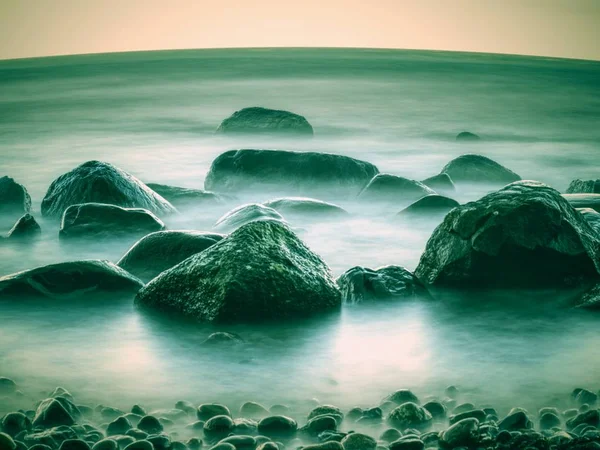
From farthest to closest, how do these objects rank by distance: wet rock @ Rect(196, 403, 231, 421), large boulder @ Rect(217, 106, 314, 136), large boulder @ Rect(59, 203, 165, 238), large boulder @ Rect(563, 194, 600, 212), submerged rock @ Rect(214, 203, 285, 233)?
→ large boulder @ Rect(217, 106, 314, 136)
large boulder @ Rect(563, 194, 600, 212)
large boulder @ Rect(59, 203, 165, 238)
submerged rock @ Rect(214, 203, 285, 233)
wet rock @ Rect(196, 403, 231, 421)

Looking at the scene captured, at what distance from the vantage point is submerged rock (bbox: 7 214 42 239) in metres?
7.39

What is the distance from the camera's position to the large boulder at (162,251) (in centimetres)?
557

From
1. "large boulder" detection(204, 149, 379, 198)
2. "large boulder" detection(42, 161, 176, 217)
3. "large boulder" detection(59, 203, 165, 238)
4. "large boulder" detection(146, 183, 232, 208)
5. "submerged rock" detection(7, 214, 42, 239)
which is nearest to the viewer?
"large boulder" detection(59, 203, 165, 238)

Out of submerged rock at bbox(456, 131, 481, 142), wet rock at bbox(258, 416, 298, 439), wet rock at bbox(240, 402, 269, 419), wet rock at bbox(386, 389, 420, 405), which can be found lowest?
wet rock at bbox(258, 416, 298, 439)

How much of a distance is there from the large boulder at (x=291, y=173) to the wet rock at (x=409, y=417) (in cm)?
601

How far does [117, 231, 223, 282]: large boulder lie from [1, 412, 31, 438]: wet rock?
2.21 meters

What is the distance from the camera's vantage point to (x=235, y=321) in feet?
15.3

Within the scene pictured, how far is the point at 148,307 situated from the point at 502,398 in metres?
2.25

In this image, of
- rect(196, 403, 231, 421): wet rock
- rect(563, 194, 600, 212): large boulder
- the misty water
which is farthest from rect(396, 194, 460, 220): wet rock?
rect(196, 403, 231, 421): wet rock

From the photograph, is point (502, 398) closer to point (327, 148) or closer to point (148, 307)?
point (148, 307)

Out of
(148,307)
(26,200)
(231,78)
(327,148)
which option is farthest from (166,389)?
(231,78)

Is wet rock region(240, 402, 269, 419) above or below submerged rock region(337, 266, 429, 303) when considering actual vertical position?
below

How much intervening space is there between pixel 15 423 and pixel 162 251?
2.37 m

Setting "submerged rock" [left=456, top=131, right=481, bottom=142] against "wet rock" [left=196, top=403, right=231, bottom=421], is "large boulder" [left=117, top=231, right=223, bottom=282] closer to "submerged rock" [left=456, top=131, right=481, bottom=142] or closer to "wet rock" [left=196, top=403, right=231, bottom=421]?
"wet rock" [left=196, top=403, right=231, bottom=421]
